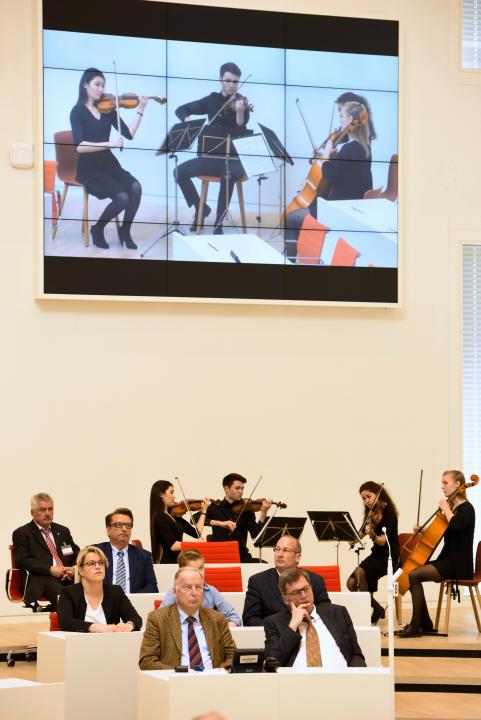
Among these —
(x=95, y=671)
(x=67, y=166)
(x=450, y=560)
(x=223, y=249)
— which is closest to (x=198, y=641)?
(x=95, y=671)

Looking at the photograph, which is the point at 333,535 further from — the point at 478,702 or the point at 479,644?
the point at 478,702

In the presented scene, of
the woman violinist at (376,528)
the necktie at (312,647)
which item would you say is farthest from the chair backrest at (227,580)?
the necktie at (312,647)

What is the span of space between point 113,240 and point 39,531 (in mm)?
3251

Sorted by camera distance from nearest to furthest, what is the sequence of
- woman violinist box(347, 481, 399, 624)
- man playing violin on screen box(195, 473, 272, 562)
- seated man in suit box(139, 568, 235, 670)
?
1. seated man in suit box(139, 568, 235, 670)
2. woman violinist box(347, 481, 399, 624)
3. man playing violin on screen box(195, 473, 272, 562)

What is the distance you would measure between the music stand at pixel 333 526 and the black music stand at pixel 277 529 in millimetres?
123

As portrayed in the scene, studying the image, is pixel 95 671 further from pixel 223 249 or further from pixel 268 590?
pixel 223 249

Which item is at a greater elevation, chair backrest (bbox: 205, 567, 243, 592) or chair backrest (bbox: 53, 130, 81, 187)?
chair backrest (bbox: 53, 130, 81, 187)

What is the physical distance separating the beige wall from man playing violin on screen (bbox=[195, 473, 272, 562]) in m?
0.95

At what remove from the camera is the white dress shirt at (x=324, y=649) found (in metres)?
6.00

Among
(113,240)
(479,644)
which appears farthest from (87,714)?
(113,240)

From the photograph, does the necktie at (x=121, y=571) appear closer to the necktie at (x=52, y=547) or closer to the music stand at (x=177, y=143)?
the necktie at (x=52, y=547)

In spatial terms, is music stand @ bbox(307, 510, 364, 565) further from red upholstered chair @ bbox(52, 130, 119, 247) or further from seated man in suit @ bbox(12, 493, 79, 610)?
red upholstered chair @ bbox(52, 130, 119, 247)

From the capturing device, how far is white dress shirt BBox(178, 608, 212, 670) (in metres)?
6.01

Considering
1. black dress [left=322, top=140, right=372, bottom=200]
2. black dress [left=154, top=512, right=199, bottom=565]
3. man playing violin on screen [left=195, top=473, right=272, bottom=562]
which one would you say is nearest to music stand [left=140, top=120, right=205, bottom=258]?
black dress [left=322, top=140, right=372, bottom=200]
